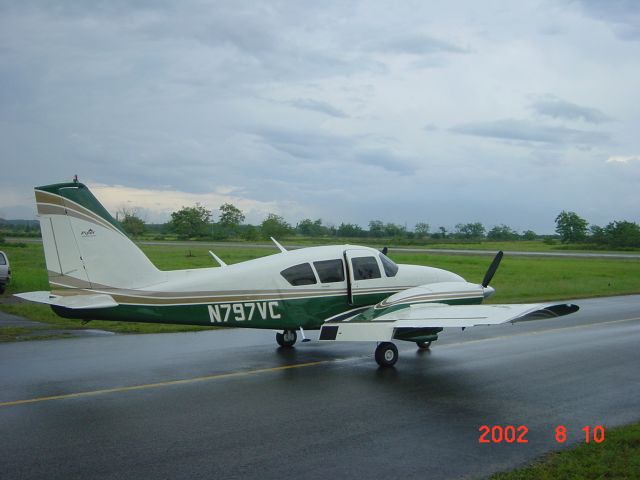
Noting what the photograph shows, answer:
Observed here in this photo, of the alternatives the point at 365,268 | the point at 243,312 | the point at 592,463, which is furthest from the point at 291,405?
the point at 365,268

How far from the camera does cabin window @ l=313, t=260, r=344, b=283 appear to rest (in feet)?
40.1

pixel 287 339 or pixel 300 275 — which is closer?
pixel 300 275

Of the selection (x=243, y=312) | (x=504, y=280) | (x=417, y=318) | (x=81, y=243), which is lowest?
(x=504, y=280)

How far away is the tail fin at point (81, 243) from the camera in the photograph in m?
10.4

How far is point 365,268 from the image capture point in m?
12.7

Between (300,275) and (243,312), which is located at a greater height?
(300,275)

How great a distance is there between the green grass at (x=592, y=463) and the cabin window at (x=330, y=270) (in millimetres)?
6214

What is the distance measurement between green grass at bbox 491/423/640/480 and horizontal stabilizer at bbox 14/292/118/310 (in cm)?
707

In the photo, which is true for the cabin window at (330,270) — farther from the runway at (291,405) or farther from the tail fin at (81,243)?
the tail fin at (81,243)

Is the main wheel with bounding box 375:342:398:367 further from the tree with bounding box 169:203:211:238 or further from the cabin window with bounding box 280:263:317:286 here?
the tree with bounding box 169:203:211:238

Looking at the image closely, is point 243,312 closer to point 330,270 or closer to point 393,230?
point 330,270

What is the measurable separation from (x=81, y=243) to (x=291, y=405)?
483 centimetres

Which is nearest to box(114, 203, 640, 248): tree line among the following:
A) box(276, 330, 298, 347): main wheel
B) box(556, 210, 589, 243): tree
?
box(556, 210, 589, 243): tree

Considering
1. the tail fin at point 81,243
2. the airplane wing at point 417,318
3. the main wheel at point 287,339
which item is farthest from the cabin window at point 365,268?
the tail fin at point 81,243
